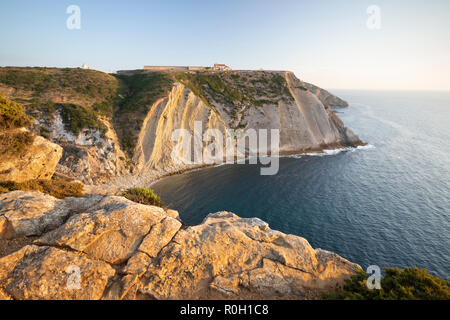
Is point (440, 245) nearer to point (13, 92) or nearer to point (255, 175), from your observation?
point (255, 175)

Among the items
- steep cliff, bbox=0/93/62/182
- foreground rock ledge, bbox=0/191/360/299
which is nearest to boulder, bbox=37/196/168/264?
foreground rock ledge, bbox=0/191/360/299

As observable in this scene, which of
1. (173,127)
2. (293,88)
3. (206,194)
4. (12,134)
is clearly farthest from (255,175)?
(293,88)

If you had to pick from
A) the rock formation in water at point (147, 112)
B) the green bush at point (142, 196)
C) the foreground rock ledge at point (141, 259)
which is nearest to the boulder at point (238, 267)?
the foreground rock ledge at point (141, 259)

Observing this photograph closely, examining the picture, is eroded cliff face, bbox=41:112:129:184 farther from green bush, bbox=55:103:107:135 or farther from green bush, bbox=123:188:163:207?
green bush, bbox=123:188:163:207

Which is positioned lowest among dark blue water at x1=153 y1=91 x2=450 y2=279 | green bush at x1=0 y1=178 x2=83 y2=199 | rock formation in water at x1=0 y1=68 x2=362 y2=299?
dark blue water at x1=153 y1=91 x2=450 y2=279

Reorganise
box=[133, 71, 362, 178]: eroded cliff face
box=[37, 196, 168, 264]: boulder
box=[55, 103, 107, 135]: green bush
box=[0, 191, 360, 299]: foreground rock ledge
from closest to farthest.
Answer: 1. box=[0, 191, 360, 299]: foreground rock ledge
2. box=[37, 196, 168, 264]: boulder
3. box=[55, 103, 107, 135]: green bush
4. box=[133, 71, 362, 178]: eroded cliff face

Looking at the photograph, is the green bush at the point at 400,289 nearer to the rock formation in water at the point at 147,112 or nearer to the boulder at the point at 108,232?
the boulder at the point at 108,232

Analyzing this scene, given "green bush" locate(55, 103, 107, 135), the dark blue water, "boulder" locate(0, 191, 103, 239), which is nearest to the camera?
"boulder" locate(0, 191, 103, 239)
